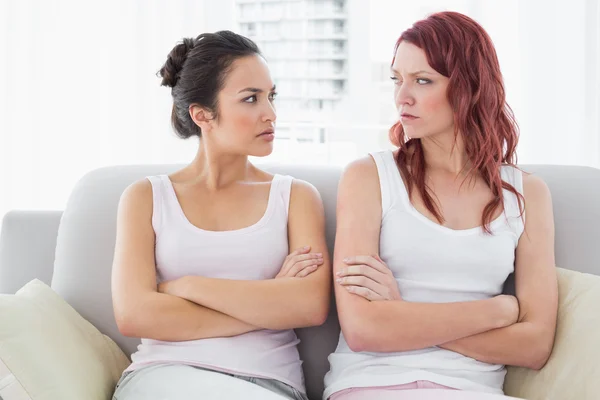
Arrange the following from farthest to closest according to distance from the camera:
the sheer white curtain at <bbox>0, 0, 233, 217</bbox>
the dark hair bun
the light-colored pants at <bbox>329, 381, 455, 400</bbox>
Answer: the sheer white curtain at <bbox>0, 0, 233, 217</bbox> < the dark hair bun < the light-colored pants at <bbox>329, 381, 455, 400</bbox>

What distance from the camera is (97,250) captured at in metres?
1.92

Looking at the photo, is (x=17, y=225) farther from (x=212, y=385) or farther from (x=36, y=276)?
(x=212, y=385)

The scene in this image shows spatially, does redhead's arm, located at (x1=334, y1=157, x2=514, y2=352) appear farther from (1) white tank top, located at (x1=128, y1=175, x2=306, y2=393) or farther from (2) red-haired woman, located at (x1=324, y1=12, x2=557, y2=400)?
(1) white tank top, located at (x1=128, y1=175, x2=306, y2=393)

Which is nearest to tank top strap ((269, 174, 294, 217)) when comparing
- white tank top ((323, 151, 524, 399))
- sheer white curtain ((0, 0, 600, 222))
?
white tank top ((323, 151, 524, 399))

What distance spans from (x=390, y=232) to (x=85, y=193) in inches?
34.6

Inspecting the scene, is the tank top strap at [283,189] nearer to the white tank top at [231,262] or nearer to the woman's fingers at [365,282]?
the white tank top at [231,262]

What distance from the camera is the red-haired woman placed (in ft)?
5.20

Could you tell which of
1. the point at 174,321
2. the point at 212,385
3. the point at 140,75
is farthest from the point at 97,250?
the point at 140,75

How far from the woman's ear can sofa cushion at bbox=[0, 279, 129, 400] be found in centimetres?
57

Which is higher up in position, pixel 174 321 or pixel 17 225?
pixel 17 225

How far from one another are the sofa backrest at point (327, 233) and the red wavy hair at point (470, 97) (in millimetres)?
217

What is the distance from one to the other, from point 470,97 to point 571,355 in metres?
0.64

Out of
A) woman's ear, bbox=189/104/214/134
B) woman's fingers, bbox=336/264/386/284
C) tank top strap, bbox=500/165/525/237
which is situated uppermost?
woman's ear, bbox=189/104/214/134

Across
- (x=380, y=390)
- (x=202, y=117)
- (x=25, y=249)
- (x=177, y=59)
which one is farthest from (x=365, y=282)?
(x=25, y=249)
